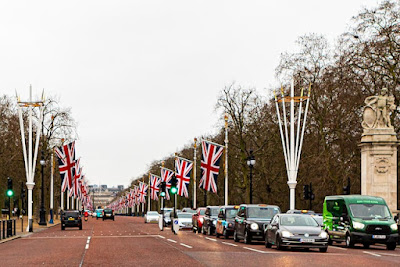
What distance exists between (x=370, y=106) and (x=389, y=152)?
12.0 ft

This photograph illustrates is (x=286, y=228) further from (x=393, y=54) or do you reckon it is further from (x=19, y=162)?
(x=19, y=162)

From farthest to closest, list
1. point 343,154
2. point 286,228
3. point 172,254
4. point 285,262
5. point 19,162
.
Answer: point 19,162 → point 343,154 → point 286,228 → point 172,254 → point 285,262

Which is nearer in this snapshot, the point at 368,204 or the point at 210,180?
the point at 368,204

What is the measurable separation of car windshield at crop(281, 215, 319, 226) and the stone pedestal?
1271 cm

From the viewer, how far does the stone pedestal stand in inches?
1485

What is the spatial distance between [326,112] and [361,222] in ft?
105

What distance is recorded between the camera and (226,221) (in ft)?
118

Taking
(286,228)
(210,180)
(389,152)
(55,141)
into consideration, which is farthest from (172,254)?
(55,141)

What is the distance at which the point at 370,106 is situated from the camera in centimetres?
4034

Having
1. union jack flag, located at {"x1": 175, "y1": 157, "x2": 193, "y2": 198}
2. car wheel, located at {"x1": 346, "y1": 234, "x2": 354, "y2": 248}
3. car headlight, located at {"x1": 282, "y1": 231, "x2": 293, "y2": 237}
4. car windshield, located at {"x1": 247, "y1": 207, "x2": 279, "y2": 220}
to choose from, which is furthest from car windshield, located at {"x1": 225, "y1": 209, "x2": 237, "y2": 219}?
union jack flag, located at {"x1": 175, "y1": 157, "x2": 193, "y2": 198}

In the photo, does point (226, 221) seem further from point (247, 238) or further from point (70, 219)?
point (70, 219)

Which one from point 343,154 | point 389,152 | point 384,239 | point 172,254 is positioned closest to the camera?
point 172,254

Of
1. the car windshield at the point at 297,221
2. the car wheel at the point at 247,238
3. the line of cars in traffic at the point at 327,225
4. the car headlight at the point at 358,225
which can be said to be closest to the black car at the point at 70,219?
the line of cars in traffic at the point at 327,225

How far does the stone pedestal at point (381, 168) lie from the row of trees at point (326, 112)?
1252 cm
